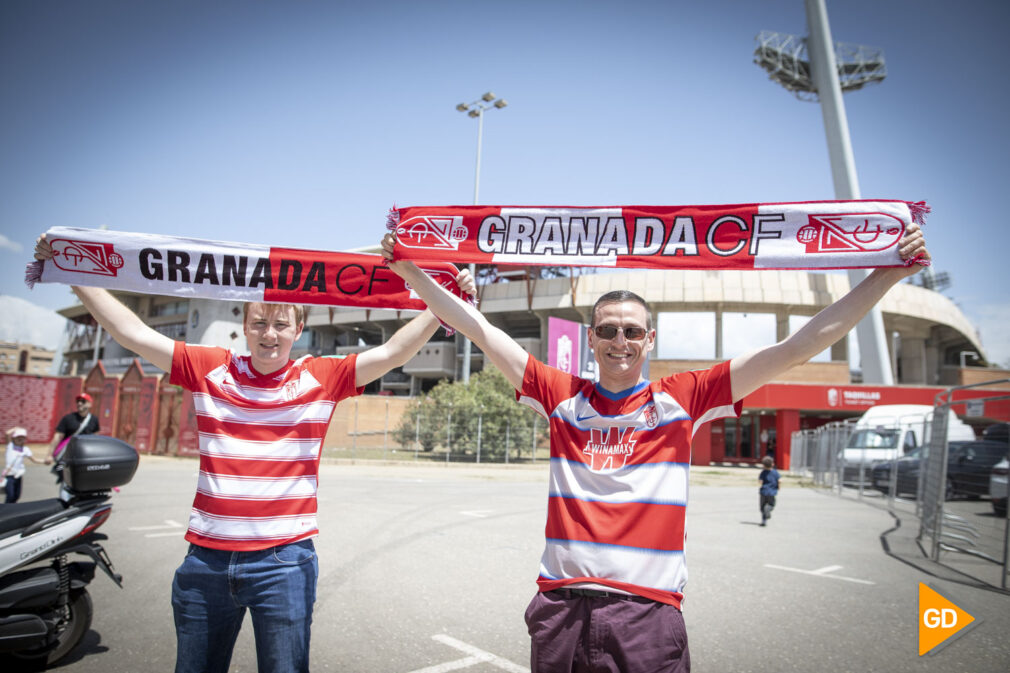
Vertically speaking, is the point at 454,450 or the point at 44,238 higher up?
the point at 44,238

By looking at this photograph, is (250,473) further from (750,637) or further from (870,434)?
(870,434)

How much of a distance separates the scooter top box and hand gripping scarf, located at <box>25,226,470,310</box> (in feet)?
4.64

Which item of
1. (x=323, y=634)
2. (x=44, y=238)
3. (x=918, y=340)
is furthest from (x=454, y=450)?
(x=918, y=340)

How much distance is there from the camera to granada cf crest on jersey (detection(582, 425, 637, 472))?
2379mm

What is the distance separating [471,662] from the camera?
429 cm

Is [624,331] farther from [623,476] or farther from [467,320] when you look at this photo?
[467,320]

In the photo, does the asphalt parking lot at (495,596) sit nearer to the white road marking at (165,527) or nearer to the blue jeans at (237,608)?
the white road marking at (165,527)

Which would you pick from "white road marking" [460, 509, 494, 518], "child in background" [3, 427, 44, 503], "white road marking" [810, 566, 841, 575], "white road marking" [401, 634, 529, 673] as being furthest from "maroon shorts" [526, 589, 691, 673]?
"child in background" [3, 427, 44, 503]

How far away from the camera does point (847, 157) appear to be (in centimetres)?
4519

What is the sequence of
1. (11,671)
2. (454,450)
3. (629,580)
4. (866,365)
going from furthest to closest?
(866,365) → (454,450) → (11,671) → (629,580)

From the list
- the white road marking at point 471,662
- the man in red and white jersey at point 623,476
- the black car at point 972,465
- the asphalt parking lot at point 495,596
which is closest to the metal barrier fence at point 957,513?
the black car at point 972,465

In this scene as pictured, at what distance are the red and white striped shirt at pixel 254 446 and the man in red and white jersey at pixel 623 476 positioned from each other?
2.96 ft

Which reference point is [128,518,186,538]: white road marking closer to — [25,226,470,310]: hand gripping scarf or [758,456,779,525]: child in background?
[25,226,470,310]: hand gripping scarf

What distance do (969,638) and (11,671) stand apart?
7198 mm
